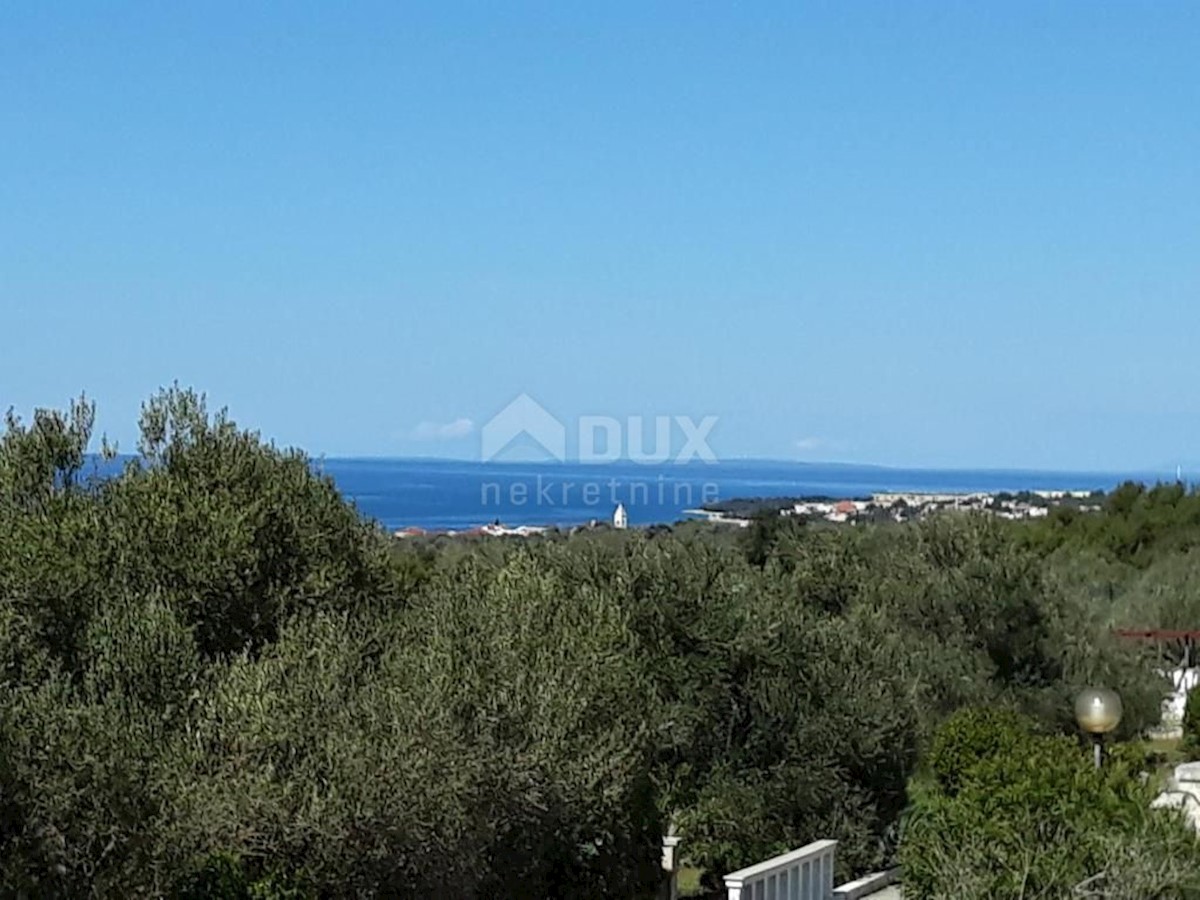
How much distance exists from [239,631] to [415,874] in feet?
12.1

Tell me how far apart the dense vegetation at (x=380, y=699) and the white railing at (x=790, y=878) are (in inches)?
50.2

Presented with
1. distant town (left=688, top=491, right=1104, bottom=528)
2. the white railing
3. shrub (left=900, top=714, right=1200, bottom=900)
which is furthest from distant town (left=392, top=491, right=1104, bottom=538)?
shrub (left=900, top=714, right=1200, bottom=900)

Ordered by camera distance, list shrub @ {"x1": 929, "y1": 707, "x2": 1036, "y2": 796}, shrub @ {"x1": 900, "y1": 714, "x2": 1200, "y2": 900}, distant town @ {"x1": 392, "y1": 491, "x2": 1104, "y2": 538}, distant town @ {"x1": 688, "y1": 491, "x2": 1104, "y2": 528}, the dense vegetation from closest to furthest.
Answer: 1. shrub @ {"x1": 900, "y1": 714, "x2": 1200, "y2": 900}
2. the dense vegetation
3. shrub @ {"x1": 929, "y1": 707, "x2": 1036, "y2": 796}
4. distant town @ {"x1": 392, "y1": 491, "x2": 1104, "y2": 538}
5. distant town @ {"x1": 688, "y1": 491, "x2": 1104, "y2": 528}

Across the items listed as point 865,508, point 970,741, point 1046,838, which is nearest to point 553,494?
point 865,508

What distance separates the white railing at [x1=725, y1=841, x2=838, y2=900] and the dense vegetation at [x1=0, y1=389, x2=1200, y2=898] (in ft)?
4.18

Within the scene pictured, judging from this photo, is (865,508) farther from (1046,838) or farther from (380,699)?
(380,699)

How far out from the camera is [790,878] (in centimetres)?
1300

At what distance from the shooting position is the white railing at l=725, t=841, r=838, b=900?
39.7ft

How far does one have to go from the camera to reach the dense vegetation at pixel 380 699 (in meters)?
10.5

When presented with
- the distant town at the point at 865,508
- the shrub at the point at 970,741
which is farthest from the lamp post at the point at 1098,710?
the distant town at the point at 865,508

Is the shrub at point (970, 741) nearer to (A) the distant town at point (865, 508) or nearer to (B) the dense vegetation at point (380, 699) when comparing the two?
(B) the dense vegetation at point (380, 699)

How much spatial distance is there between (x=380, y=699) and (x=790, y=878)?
155 inches

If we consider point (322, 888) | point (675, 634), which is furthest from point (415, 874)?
point (675, 634)

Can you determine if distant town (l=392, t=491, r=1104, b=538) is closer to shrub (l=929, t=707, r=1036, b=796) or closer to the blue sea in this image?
the blue sea
